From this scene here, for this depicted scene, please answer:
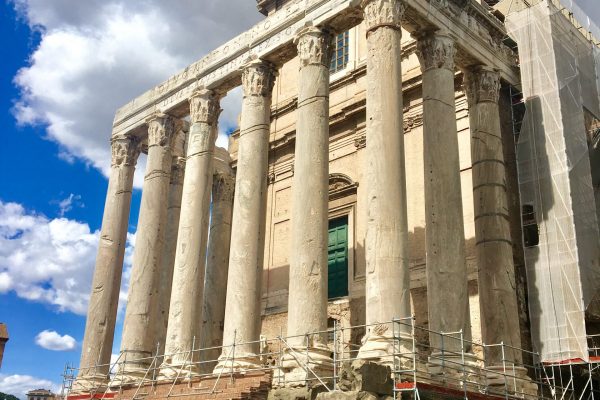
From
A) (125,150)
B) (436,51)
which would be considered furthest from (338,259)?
(125,150)

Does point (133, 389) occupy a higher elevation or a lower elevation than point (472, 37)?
lower

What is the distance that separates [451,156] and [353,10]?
4.71 metres

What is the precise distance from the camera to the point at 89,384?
22328mm

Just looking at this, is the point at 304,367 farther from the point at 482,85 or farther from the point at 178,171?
the point at 178,171

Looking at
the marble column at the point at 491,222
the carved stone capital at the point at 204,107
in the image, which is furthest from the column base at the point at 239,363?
the carved stone capital at the point at 204,107

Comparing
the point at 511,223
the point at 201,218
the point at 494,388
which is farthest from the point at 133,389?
the point at 511,223

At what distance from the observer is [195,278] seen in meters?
20.5

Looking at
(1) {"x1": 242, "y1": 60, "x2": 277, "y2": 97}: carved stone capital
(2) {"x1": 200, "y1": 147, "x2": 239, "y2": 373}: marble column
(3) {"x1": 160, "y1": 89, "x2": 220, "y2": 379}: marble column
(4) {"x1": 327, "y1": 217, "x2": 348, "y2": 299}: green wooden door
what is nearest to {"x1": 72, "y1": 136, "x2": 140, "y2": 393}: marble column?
(2) {"x1": 200, "y1": 147, "x2": 239, "y2": 373}: marble column

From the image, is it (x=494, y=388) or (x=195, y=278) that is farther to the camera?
(x=195, y=278)

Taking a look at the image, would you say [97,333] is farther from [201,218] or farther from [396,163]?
[396,163]

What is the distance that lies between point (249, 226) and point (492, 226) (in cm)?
684

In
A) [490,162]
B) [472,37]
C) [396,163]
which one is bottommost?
[396,163]

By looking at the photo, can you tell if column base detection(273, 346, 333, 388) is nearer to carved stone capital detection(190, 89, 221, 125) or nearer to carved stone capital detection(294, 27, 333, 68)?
carved stone capital detection(294, 27, 333, 68)

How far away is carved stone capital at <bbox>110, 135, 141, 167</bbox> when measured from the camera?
84.4 feet
